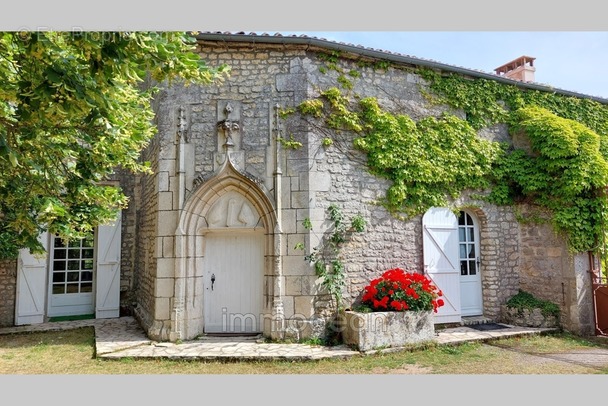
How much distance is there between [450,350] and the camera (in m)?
6.02

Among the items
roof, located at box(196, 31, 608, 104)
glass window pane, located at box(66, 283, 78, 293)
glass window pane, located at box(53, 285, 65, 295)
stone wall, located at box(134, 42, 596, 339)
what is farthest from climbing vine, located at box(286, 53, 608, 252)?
glass window pane, located at box(53, 285, 65, 295)

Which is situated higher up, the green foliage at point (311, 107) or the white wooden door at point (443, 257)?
the green foliage at point (311, 107)

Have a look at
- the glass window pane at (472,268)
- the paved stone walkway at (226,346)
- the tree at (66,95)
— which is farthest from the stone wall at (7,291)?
the glass window pane at (472,268)

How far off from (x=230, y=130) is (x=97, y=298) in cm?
496

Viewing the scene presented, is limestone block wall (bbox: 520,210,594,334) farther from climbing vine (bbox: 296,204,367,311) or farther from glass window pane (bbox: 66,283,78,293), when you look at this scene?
glass window pane (bbox: 66,283,78,293)

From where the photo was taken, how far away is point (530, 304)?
7500mm

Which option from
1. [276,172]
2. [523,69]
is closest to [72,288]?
[276,172]

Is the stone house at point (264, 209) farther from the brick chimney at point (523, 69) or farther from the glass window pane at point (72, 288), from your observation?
the brick chimney at point (523, 69)

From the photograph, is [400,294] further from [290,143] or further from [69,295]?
[69,295]

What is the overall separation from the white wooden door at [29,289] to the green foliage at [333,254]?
18.1ft

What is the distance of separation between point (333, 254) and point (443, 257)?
2.28m

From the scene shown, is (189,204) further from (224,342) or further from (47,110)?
(47,110)

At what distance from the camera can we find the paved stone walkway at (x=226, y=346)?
5.57 meters

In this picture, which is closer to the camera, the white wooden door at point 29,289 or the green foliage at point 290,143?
the green foliage at point 290,143
